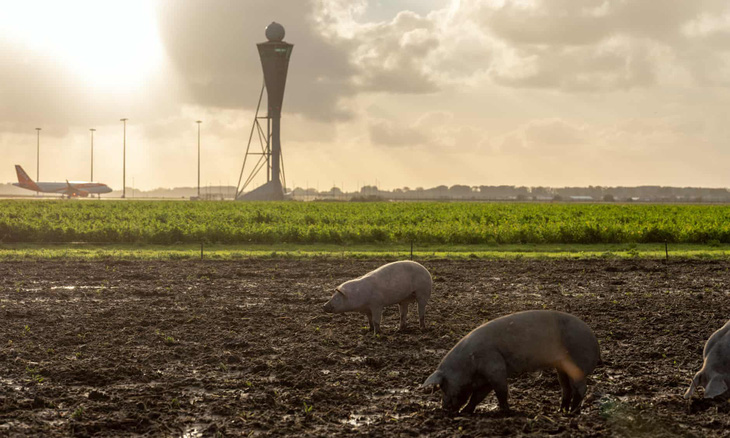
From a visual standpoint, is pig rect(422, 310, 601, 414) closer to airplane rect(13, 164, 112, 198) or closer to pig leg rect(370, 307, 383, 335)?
pig leg rect(370, 307, 383, 335)

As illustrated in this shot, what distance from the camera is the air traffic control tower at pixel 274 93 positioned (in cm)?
10931

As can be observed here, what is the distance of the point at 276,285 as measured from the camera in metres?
19.1

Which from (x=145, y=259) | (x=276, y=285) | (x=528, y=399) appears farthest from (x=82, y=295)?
(x=528, y=399)

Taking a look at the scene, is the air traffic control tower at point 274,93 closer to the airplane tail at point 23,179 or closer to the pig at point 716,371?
the airplane tail at point 23,179

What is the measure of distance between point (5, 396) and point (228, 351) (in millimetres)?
3453

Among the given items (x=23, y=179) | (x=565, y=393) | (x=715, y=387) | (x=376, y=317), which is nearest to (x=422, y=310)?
(x=376, y=317)

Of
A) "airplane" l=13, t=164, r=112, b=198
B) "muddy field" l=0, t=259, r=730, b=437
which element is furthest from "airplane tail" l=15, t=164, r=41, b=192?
"muddy field" l=0, t=259, r=730, b=437

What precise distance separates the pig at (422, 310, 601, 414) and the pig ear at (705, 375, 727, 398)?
4.19ft

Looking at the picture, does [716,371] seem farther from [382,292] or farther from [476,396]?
[382,292]

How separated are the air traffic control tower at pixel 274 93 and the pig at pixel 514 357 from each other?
10332 centimetres

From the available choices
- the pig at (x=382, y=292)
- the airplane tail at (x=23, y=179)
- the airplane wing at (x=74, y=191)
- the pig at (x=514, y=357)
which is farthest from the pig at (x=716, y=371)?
the airplane tail at (x=23, y=179)

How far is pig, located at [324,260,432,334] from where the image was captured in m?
12.0

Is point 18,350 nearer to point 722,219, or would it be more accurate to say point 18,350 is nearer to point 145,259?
point 145,259

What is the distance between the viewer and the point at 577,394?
7934mm
